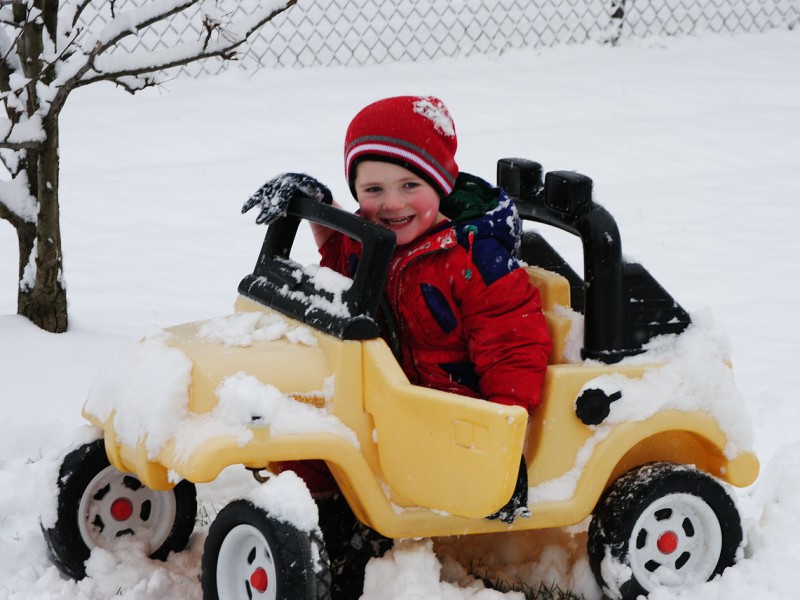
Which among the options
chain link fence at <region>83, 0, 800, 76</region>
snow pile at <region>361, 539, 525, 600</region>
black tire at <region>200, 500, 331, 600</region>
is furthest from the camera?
chain link fence at <region>83, 0, 800, 76</region>

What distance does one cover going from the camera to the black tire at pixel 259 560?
94.0 inches

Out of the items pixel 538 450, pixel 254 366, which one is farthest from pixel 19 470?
pixel 538 450

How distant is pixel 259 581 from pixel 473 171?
16.5 feet

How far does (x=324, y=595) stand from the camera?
7.88 ft

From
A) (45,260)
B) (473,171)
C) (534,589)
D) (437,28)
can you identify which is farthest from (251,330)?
(437,28)

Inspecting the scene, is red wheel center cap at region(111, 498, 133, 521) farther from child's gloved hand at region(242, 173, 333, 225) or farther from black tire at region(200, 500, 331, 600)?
child's gloved hand at region(242, 173, 333, 225)

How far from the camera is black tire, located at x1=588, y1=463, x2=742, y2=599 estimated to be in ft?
9.21

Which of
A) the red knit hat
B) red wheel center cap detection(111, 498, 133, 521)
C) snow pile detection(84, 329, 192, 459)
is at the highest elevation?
the red knit hat

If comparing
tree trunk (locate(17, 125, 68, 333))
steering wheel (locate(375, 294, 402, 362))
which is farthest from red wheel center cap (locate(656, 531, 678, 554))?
tree trunk (locate(17, 125, 68, 333))

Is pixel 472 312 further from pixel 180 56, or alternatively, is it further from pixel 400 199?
pixel 180 56

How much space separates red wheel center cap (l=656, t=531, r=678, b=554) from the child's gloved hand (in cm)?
121

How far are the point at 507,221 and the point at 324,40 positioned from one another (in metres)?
7.35

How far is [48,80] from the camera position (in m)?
4.33

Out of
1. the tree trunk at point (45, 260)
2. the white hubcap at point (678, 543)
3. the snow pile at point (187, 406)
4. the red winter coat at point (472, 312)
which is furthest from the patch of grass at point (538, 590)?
the tree trunk at point (45, 260)
